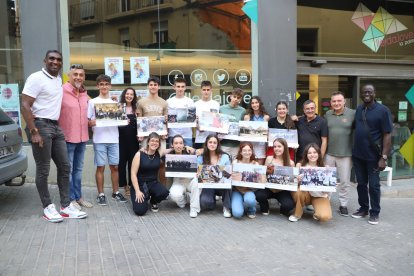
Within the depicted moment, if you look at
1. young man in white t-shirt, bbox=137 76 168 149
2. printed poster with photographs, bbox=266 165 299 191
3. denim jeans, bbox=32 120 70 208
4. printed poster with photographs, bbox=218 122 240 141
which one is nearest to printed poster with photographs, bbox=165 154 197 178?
young man in white t-shirt, bbox=137 76 168 149

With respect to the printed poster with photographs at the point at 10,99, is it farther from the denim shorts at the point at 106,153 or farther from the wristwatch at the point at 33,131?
the wristwatch at the point at 33,131

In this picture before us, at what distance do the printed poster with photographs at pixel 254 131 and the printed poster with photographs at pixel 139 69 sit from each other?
9.03ft

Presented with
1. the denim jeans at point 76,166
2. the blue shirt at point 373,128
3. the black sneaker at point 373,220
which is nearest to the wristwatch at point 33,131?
the denim jeans at point 76,166

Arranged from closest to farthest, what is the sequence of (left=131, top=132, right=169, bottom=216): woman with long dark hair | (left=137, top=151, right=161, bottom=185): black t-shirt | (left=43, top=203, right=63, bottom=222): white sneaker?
(left=43, top=203, right=63, bottom=222): white sneaker, (left=131, top=132, right=169, bottom=216): woman with long dark hair, (left=137, top=151, right=161, bottom=185): black t-shirt

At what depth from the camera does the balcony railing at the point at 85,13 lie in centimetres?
723

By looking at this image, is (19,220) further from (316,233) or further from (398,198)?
(398,198)

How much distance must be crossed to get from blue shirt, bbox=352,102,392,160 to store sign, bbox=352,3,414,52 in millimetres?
3909

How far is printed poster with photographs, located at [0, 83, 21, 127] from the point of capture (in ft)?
23.4

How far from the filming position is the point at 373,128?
211 inches

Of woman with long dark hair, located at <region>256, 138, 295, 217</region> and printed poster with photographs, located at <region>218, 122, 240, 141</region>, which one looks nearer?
woman with long dark hair, located at <region>256, 138, 295, 217</region>

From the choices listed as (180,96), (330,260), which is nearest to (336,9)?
(180,96)

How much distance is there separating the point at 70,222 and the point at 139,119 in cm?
182

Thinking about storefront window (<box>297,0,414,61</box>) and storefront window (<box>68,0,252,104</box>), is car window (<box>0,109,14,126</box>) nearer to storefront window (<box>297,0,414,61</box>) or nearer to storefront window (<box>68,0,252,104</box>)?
storefront window (<box>68,0,252,104</box>)

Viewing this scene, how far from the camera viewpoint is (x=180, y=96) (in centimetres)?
620
